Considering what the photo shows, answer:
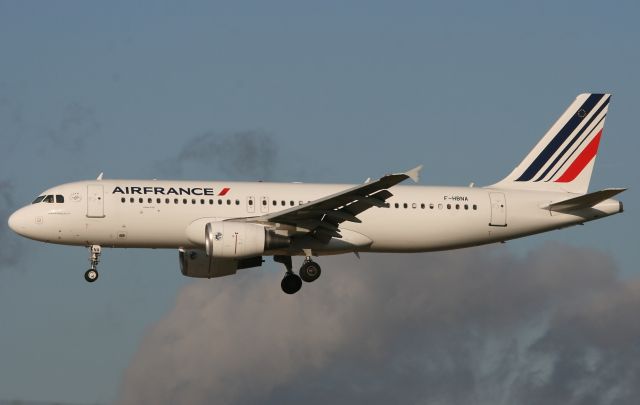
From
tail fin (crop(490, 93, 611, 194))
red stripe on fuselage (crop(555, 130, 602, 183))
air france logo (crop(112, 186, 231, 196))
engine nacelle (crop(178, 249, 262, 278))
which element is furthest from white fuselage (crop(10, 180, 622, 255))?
engine nacelle (crop(178, 249, 262, 278))

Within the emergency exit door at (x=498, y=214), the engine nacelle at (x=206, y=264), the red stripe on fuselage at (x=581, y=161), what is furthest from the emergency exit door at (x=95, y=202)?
the red stripe on fuselage at (x=581, y=161)

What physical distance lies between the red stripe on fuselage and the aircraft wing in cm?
1112

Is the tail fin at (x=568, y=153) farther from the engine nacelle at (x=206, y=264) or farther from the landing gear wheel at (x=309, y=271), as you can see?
the engine nacelle at (x=206, y=264)

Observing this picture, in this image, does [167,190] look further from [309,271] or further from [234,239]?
[309,271]

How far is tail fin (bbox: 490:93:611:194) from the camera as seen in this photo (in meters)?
68.2

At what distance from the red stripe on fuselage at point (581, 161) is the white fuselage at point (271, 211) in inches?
90.7

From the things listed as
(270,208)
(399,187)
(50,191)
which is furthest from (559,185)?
(50,191)

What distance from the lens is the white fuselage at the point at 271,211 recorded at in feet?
202

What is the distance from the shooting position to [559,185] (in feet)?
224

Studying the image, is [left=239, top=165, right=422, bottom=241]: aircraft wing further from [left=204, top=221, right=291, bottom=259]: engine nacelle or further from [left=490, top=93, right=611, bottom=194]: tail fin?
[left=490, top=93, right=611, bottom=194]: tail fin

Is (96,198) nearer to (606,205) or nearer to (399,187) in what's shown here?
(399,187)

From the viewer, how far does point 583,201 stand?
64.4m

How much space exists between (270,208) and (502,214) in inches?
401

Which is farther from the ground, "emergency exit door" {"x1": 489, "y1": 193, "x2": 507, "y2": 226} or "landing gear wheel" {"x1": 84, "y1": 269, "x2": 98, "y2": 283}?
"emergency exit door" {"x1": 489, "y1": 193, "x2": 507, "y2": 226}
